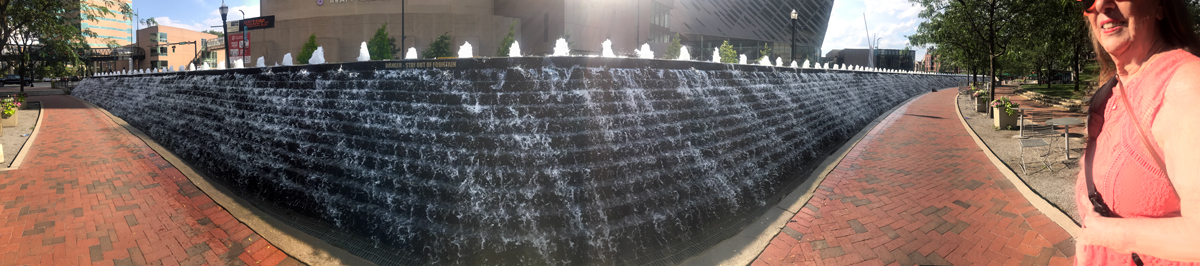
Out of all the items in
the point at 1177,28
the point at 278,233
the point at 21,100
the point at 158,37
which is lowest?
the point at 278,233

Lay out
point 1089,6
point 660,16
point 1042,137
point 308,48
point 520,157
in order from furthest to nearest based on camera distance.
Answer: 1. point 660,16
2. point 308,48
3. point 1042,137
4. point 520,157
5. point 1089,6

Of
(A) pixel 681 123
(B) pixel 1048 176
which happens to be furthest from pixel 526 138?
(B) pixel 1048 176

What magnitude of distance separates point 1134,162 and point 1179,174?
28 centimetres

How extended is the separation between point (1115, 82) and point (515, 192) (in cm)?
463

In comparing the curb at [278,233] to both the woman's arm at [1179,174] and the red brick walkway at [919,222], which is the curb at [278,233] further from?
the woman's arm at [1179,174]

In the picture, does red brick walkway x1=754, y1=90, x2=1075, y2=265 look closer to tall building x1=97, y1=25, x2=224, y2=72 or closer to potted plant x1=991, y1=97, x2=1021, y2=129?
potted plant x1=991, y1=97, x2=1021, y2=129

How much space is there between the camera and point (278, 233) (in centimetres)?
573

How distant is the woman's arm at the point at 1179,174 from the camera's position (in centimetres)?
83

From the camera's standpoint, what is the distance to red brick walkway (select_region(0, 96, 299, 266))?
492 centimetres

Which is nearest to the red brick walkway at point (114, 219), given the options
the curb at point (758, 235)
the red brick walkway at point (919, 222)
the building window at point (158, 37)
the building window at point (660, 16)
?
the curb at point (758, 235)

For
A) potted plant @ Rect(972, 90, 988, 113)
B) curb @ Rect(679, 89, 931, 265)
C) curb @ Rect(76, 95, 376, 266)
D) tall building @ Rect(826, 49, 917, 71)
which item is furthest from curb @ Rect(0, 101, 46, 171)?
tall building @ Rect(826, 49, 917, 71)

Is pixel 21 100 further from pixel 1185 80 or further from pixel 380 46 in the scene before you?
pixel 1185 80

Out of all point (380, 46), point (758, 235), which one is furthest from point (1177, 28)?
point (380, 46)

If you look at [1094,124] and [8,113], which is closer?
[1094,124]
